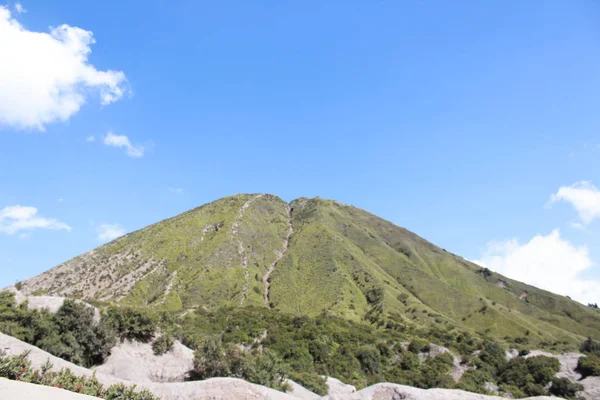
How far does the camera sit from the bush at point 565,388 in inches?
1554

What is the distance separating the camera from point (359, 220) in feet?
540

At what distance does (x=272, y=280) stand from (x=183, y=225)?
→ 144 feet

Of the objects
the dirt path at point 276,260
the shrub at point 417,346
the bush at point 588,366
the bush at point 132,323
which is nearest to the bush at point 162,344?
the bush at point 132,323

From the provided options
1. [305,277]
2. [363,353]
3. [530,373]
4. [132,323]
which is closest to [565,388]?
[530,373]

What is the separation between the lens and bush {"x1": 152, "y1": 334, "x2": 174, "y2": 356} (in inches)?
1058

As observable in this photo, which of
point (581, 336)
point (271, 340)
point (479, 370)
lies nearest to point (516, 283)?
point (581, 336)

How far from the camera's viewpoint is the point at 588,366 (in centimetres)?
4347

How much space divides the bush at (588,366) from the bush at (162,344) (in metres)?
47.8

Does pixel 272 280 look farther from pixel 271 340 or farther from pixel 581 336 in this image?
pixel 581 336

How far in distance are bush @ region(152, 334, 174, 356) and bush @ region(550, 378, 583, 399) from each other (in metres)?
41.6

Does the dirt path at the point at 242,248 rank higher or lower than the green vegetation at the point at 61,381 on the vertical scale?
higher

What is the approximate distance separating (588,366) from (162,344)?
48.8m

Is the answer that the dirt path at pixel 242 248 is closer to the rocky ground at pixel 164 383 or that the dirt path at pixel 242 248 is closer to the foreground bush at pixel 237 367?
the rocky ground at pixel 164 383

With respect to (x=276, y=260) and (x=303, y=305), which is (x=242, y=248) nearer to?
(x=276, y=260)
